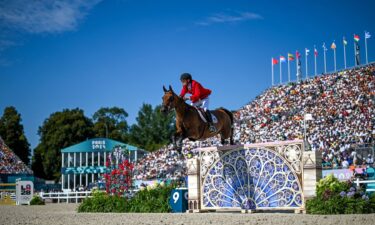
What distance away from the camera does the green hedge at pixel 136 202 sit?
15.2 meters

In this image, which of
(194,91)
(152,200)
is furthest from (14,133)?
(194,91)

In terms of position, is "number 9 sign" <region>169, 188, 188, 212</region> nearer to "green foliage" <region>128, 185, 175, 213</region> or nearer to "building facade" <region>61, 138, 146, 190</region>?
"green foliage" <region>128, 185, 175, 213</region>

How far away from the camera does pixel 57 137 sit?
5622cm

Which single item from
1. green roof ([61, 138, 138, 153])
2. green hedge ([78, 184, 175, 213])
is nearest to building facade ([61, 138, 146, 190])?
green roof ([61, 138, 138, 153])

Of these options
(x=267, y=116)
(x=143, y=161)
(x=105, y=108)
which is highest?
(x=105, y=108)

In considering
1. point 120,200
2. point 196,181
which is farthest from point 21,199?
point 196,181

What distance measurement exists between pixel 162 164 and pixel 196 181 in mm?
24673

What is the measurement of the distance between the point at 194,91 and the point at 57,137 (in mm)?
47357

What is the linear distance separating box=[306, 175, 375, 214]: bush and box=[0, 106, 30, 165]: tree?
2072 inches

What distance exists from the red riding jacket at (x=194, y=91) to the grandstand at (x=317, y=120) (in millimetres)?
14146

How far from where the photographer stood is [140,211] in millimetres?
15469

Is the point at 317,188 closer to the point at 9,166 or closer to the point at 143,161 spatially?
the point at 143,161

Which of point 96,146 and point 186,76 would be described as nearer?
point 186,76

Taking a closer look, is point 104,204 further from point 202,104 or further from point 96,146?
point 96,146
